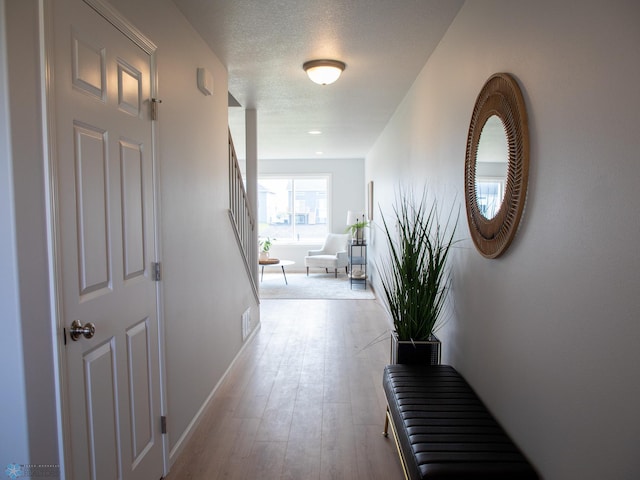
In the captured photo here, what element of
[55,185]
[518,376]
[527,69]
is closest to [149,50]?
[55,185]

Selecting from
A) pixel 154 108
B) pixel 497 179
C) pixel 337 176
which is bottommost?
pixel 497 179

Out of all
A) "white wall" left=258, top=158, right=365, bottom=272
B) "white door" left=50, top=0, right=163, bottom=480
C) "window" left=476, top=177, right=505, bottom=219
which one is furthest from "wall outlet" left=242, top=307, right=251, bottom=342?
"white wall" left=258, top=158, right=365, bottom=272

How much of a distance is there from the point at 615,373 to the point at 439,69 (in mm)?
2312

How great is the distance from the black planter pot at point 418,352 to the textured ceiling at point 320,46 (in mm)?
1842

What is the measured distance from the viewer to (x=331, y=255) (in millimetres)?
8781

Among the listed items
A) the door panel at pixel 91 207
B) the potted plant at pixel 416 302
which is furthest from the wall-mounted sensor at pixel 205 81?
the potted plant at pixel 416 302

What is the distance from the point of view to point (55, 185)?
132cm

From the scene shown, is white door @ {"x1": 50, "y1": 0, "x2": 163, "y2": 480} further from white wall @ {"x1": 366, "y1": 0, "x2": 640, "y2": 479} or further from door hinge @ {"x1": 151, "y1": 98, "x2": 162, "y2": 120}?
white wall @ {"x1": 366, "y1": 0, "x2": 640, "y2": 479}

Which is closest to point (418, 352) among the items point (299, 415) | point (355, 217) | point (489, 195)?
point (299, 415)

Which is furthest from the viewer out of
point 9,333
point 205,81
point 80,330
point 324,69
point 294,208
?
point 294,208

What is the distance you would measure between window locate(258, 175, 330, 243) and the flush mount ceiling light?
19.9 feet

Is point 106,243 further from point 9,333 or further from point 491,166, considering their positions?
point 491,166

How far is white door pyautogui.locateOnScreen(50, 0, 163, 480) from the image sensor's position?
4.58 feet

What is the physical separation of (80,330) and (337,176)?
8.14 metres
